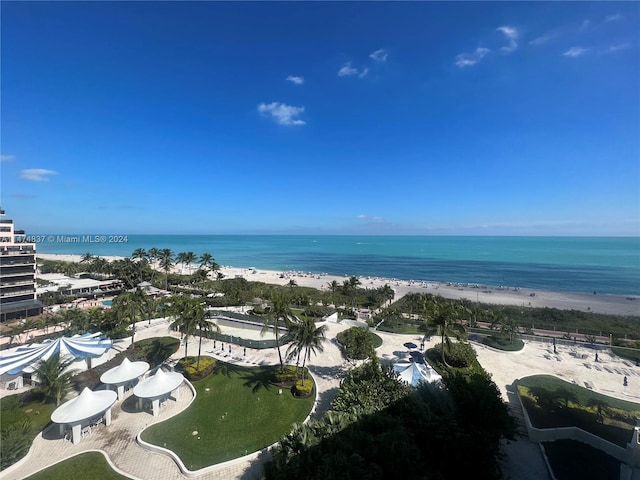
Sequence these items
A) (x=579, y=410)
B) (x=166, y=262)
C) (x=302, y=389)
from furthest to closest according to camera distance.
Result: 1. (x=166, y=262)
2. (x=302, y=389)
3. (x=579, y=410)

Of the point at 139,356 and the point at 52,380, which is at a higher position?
the point at 52,380

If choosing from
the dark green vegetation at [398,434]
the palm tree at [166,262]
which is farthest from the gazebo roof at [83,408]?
the palm tree at [166,262]

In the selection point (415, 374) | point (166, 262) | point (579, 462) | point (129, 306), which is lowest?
point (579, 462)

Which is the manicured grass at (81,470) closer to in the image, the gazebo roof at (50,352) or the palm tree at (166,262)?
the gazebo roof at (50,352)

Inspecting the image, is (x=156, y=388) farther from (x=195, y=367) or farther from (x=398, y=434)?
(x=398, y=434)

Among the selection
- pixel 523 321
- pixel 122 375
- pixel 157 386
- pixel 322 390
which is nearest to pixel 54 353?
pixel 122 375

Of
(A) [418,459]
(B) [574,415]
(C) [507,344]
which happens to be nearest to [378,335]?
(C) [507,344]
